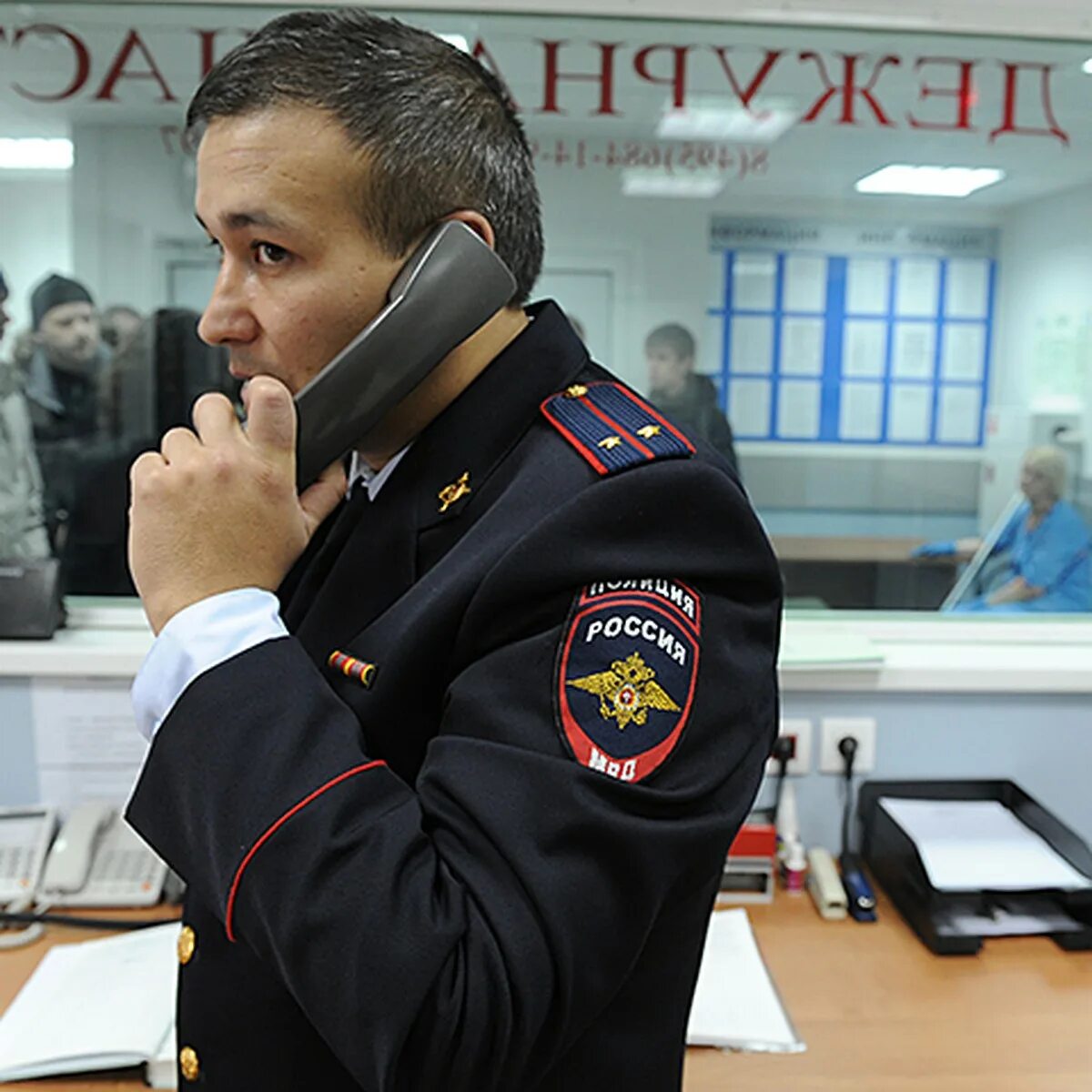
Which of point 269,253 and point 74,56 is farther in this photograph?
point 74,56

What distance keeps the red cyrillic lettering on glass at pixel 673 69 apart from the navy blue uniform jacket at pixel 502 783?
4.40 ft

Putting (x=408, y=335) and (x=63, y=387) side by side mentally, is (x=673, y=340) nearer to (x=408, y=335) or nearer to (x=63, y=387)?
(x=63, y=387)

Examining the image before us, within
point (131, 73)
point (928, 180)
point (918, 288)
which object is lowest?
Result: point (918, 288)

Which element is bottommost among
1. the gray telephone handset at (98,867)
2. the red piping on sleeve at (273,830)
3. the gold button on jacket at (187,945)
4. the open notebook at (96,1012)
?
the open notebook at (96,1012)

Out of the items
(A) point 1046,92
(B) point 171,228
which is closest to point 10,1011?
(B) point 171,228

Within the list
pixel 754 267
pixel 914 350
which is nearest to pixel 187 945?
pixel 754 267

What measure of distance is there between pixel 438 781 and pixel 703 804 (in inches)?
5.8

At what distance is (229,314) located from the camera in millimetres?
690

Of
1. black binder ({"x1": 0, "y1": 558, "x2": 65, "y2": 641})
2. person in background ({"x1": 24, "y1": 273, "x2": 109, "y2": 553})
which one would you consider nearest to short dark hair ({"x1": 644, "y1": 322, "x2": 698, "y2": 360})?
person in background ({"x1": 24, "y1": 273, "x2": 109, "y2": 553})

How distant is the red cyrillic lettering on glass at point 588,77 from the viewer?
177 centimetres

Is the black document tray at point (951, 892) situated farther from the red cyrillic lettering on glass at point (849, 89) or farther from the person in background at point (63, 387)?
the person in background at point (63, 387)

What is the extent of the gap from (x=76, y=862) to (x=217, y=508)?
1068 mm

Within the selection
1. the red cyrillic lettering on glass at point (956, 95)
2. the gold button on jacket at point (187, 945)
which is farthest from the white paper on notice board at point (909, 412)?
the gold button on jacket at point (187, 945)

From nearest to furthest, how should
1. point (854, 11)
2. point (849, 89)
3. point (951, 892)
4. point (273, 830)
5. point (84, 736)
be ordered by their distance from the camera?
point (273, 830)
point (951, 892)
point (84, 736)
point (854, 11)
point (849, 89)
